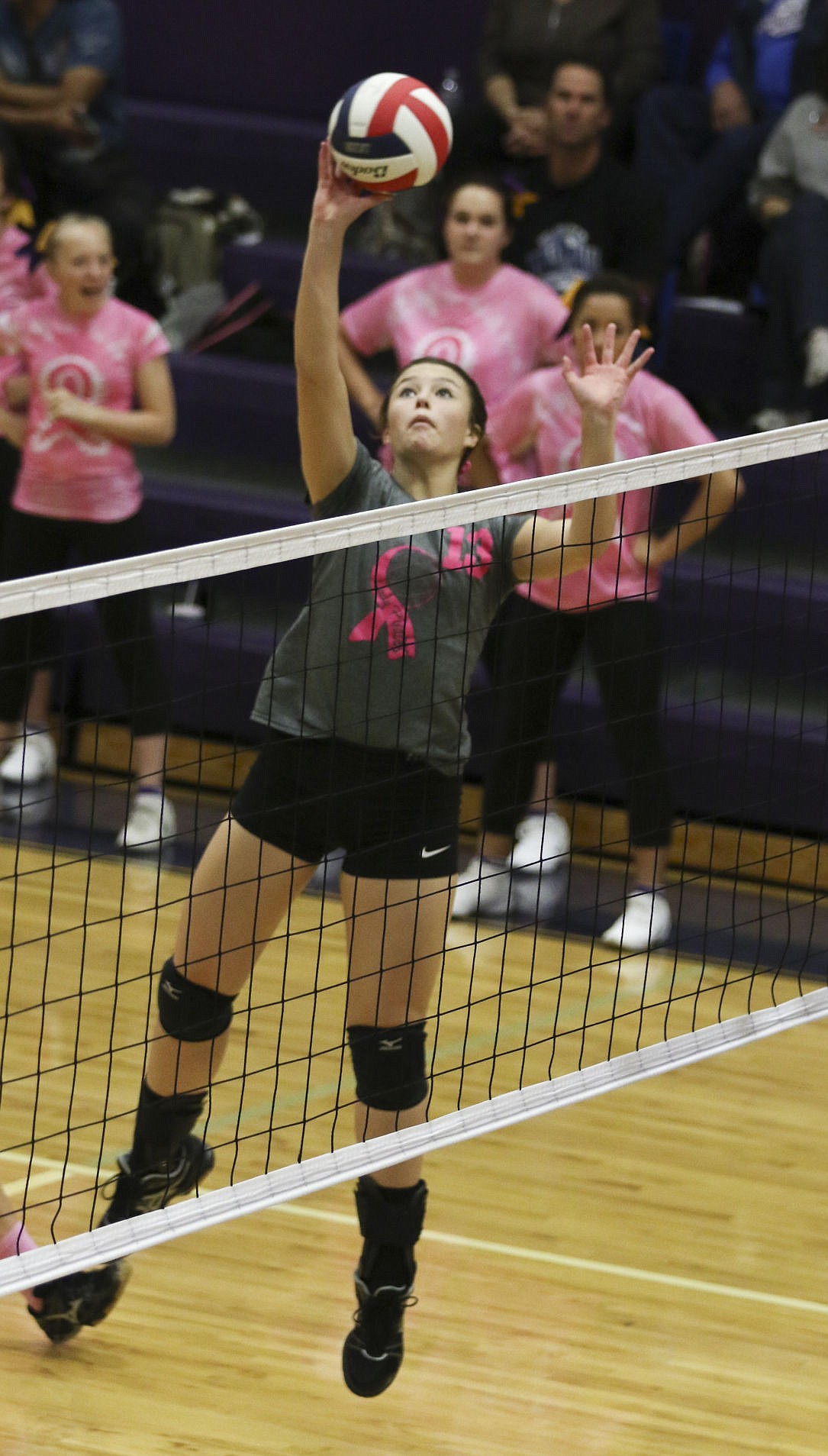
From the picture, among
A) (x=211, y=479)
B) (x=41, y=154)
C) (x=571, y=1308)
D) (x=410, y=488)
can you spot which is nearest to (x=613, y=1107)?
(x=571, y=1308)

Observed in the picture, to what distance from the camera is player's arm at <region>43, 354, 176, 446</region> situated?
581 cm

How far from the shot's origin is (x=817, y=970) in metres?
5.36

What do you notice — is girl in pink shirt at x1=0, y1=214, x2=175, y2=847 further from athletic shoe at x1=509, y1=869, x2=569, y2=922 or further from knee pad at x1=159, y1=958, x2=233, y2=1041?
knee pad at x1=159, y1=958, x2=233, y2=1041

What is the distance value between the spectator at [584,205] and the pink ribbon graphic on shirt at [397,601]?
348cm

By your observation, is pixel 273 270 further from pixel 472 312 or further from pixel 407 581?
pixel 407 581

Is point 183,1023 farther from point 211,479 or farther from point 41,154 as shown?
point 41,154

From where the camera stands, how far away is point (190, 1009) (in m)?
3.26

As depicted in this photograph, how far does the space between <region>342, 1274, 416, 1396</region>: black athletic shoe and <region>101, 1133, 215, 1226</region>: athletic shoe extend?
1.23 ft

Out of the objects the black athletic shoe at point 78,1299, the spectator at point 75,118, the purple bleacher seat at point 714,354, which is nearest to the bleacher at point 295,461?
the purple bleacher seat at point 714,354

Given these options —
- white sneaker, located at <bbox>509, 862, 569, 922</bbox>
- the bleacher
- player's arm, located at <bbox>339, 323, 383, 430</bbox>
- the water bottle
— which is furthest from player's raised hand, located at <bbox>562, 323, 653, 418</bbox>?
the water bottle

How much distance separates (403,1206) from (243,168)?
5887 mm

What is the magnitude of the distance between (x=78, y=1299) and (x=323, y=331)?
1.71m

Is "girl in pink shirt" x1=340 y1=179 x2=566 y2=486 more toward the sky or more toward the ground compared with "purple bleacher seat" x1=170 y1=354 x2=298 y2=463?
more toward the sky

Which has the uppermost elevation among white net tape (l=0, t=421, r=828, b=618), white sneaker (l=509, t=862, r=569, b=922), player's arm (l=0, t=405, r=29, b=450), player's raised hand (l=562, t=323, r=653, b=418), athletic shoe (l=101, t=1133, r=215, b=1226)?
player's raised hand (l=562, t=323, r=653, b=418)
